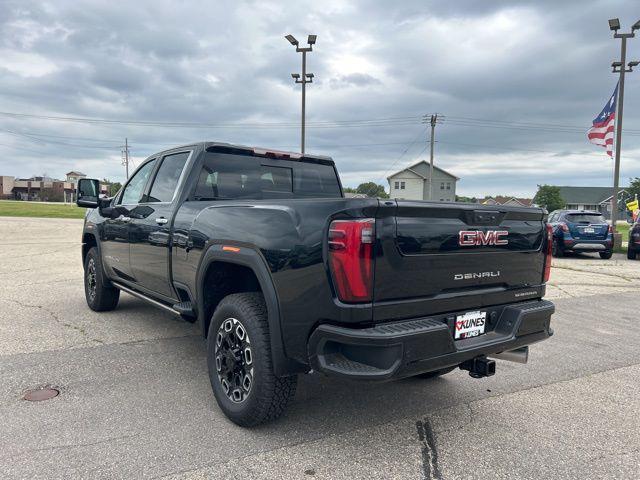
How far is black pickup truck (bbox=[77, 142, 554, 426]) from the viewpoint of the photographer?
260 cm

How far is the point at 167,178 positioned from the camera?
4.71 meters

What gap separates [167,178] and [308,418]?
2.64 m

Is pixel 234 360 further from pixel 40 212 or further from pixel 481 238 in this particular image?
pixel 40 212

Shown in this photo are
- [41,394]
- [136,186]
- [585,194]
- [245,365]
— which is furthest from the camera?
[585,194]

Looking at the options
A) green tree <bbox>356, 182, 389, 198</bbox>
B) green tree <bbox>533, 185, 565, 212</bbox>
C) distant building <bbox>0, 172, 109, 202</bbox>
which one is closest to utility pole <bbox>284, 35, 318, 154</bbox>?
green tree <bbox>356, 182, 389, 198</bbox>

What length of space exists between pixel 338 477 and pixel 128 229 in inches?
134

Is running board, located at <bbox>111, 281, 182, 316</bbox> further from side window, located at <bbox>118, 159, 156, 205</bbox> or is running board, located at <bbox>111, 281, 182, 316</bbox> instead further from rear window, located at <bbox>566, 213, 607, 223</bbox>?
rear window, located at <bbox>566, 213, 607, 223</bbox>

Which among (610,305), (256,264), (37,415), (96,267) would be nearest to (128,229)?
(96,267)

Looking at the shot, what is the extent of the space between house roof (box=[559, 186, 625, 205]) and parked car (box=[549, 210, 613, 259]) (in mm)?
84945

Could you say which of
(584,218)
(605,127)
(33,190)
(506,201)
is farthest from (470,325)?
(33,190)

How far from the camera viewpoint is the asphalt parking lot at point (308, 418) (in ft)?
9.05

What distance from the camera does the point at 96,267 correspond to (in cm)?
603

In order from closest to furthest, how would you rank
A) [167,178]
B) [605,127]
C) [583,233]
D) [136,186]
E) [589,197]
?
[167,178] < [136,186] < [583,233] < [605,127] < [589,197]

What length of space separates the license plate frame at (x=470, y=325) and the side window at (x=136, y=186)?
3.54 meters
